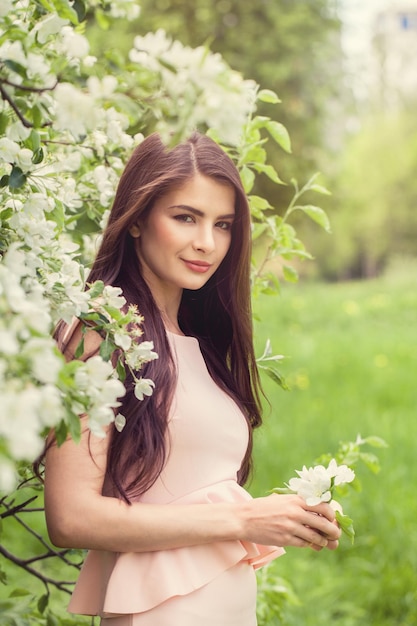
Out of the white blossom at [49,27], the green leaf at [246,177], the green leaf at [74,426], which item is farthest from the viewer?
the green leaf at [246,177]

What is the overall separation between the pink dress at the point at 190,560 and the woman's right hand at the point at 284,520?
108 millimetres

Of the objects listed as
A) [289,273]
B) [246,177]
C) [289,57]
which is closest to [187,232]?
[246,177]

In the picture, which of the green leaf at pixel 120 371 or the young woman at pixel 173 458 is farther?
the young woman at pixel 173 458

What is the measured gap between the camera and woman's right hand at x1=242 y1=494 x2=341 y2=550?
1579 mm

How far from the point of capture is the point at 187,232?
5.75 ft

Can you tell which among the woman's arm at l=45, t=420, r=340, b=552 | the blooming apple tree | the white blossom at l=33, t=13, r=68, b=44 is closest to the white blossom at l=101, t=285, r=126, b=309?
the blooming apple tree

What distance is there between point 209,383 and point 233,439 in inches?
5.6

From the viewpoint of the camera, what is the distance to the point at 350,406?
6.01m

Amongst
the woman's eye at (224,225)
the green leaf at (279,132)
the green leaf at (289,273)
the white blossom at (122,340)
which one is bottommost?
the white blossom at (122,340)

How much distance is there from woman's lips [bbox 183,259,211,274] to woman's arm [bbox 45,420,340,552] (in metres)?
0.42

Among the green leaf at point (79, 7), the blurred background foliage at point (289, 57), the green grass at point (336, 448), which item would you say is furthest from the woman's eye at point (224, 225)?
the blurred background foliage at point (289, 57)

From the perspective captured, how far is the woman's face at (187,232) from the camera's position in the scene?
1753 mm

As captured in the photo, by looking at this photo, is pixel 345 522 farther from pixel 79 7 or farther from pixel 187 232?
pixel 79 7

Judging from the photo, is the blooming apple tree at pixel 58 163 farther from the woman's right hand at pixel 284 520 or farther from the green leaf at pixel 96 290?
the woman's right hand at pixel 284 520
